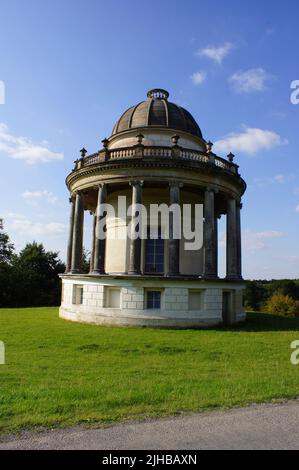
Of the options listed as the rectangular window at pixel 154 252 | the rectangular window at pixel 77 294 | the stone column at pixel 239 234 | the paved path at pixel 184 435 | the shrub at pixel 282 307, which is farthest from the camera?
the shrub at pixel 282 307

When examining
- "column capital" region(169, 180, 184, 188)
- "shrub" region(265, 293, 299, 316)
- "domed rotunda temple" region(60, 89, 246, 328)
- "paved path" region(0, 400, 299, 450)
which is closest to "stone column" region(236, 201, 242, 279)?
"domed rotunda temple" region(60, 89, 246, 328)

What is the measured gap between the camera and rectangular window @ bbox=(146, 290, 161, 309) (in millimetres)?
19375

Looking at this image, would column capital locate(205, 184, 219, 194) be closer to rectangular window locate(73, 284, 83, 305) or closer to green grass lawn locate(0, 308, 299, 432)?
green grass lawn locate(0, 308, 299, 432)

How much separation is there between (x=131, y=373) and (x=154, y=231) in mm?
13349

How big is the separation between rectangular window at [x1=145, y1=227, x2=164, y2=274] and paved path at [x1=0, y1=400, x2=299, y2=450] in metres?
15.9

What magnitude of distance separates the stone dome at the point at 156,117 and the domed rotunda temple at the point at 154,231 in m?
0.09

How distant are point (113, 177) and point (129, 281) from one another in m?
6.34

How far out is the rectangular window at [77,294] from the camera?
22.0 m

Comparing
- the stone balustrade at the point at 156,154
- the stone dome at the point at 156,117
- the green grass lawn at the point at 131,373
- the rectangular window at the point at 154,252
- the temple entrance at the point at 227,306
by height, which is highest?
the stone dome at the point at 156,117

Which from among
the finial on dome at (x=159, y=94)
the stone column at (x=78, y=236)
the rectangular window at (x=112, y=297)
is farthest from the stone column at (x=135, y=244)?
the finial on dome at (x=159, y=94)

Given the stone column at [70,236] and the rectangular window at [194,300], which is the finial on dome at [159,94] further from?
the rectangular window at [194,300]

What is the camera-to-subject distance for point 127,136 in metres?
25.2
